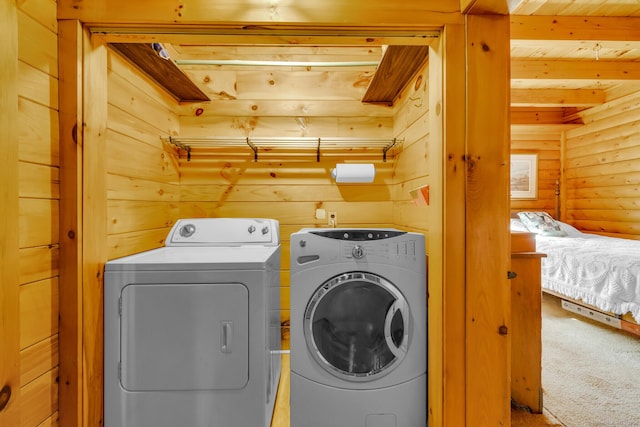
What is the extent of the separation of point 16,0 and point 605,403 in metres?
3.17

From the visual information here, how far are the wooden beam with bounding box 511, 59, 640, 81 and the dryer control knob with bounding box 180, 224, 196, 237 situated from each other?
3.39 m

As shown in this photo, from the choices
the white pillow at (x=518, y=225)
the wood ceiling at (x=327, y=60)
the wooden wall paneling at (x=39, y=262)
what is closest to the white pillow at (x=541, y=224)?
the white pillow at (x=518, y=225)

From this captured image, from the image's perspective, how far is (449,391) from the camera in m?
1.18

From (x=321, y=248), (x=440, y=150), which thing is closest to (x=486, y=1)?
(x=440, y=150)

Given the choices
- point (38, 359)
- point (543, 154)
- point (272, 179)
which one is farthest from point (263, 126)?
point (543, 154)

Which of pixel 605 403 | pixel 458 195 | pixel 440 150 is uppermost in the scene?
pixel 440 150

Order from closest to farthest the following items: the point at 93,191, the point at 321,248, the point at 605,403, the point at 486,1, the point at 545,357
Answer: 1. the point at 486,1
2. the point at 93,191
3. the point at 321,248
4. the point at 605,403
5. the point at 545,357

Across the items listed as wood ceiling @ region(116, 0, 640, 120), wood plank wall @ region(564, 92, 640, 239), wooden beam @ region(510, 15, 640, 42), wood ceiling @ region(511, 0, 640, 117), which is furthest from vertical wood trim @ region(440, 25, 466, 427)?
wood plank wall @ region(564, 92, 640, 239)

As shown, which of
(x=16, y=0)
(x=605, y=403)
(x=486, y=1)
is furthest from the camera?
(x=605, y=403)

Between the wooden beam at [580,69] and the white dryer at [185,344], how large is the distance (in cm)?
346

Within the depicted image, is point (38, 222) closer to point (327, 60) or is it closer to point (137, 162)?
point (137, 162)

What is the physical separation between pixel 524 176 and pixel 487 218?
13.4ft

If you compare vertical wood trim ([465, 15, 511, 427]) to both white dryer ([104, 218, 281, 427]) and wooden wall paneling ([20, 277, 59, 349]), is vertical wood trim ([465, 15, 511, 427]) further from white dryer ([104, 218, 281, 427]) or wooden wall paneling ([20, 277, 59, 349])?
wooden wall paneling ([20, 277, 59, 349])

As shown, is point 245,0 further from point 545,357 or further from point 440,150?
point 545,357
